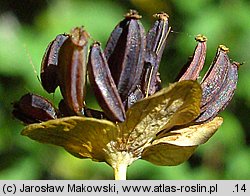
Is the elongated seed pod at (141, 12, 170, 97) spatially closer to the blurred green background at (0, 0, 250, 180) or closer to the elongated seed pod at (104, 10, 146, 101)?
the elongated seed pod at (104, 10, 146, 101)

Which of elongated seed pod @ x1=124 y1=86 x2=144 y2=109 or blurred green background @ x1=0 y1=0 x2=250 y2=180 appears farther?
blurred green background @ x1=0 y1=0 x2=250 y2=180

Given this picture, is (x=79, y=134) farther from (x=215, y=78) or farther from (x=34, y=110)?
(x=215, y=78)

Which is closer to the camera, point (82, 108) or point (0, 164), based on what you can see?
point (82, 108)

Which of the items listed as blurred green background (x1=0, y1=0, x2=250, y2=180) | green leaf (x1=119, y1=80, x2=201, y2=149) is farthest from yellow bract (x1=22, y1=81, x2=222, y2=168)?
blurred green background (x1=0, y1=0, x2=250, y2=180)

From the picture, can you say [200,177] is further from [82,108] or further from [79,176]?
[82,108]

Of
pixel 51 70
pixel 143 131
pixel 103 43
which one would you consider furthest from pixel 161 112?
pixel 103 43

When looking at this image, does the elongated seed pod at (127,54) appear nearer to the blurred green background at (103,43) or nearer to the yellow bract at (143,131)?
the yellow bract at (143,131)
